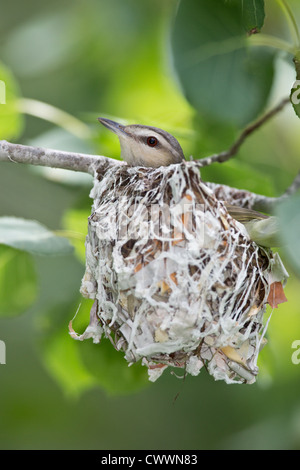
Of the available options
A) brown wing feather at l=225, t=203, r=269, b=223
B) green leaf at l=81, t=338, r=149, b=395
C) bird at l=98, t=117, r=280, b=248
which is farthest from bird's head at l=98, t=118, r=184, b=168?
green leaf at l=81, t=338, r=149, b=395

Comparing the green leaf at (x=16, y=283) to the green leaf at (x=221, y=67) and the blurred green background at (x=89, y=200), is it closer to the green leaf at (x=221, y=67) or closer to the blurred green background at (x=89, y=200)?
the blurred green background at (x=89, y=200)

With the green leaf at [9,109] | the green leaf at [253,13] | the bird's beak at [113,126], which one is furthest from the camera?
the green leaf at [9,109]

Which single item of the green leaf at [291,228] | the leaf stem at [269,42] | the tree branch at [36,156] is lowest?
the green leaf at [291,228]

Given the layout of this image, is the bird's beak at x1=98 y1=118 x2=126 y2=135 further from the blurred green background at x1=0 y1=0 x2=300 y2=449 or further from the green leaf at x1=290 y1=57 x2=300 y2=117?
the green leaf at x1=290 y1=57 x2=300 y2=117

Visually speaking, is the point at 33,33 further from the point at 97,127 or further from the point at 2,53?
the point at 97,127

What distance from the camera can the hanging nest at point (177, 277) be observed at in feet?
7.45

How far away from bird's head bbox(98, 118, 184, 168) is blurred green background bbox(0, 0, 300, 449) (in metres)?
0.27

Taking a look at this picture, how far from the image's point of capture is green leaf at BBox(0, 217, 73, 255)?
266 cm

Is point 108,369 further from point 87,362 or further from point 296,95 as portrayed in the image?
point 296,95

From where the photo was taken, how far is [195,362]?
8.22 ft

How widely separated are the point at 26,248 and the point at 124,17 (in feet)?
8.13

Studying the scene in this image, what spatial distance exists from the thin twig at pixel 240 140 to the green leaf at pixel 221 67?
0.25 metres

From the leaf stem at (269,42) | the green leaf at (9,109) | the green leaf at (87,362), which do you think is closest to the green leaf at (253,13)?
the leaf stem at (269,42)

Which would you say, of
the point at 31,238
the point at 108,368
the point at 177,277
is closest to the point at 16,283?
the point at 31,238
